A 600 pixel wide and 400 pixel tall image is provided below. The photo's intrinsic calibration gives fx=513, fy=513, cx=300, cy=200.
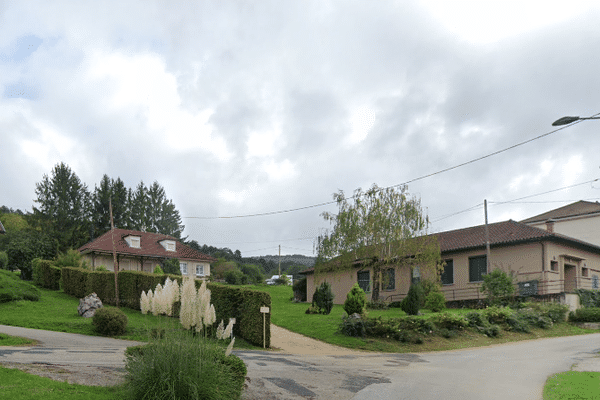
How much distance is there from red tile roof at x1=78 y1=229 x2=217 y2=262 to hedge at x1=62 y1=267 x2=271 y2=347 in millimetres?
13439

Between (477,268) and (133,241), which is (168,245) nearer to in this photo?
(133,241)

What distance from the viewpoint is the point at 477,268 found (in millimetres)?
34375

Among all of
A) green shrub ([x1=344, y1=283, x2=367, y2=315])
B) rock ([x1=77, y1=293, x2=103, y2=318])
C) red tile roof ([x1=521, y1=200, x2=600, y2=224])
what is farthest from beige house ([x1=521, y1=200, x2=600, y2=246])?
rock ([x1=77, y1=293, x2=103, y2=318])

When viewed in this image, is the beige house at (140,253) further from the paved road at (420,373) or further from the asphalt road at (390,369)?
the paved road at (420,373)

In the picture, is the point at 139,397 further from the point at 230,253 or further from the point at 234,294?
the point at 230,253

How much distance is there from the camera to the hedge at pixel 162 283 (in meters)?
19.6

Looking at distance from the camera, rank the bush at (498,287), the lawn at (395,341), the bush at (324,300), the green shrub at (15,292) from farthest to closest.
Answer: the bush at (324,300) < the bush at (498,287) < the green shrub at (15,292) < the lawn at (395,341)

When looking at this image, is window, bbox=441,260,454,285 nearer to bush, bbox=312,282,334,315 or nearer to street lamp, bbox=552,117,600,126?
bush, bbox=312,282,334,315

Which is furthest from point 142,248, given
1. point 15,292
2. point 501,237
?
point 501,237

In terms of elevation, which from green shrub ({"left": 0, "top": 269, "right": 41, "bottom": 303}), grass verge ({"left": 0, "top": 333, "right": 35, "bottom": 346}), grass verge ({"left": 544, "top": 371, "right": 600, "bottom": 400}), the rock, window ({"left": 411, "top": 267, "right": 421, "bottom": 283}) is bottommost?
grass verge ({"left": 544, "top": 371, "right": 600, "bottom": 400})

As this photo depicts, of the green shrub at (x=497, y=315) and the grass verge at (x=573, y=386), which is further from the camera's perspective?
the green shrub at (x=497, y=315)

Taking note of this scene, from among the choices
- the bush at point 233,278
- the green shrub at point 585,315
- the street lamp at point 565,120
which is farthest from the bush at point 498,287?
the bush at point 233,278

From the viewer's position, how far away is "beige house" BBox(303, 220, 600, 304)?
3064 centimetres

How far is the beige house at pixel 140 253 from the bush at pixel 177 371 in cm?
3921
